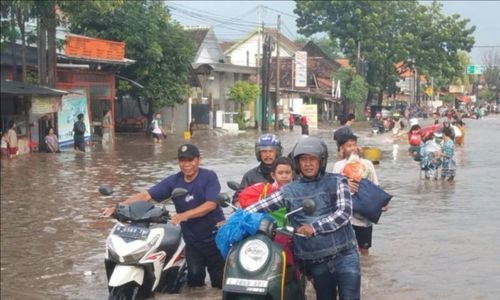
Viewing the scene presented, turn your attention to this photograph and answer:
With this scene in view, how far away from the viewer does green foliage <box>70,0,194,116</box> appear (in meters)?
35.2

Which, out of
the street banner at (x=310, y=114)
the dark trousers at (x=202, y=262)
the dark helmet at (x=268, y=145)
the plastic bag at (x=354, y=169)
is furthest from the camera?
the street banner at (x=310, y=114)

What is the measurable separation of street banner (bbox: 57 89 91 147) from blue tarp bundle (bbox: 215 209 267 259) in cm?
2365

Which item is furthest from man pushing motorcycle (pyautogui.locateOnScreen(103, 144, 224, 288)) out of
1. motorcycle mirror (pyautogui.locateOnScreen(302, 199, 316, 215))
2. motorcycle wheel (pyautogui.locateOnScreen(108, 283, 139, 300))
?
motorcycle mirror (pyautogui.locateOnScreen(302, 199, 316, 215))

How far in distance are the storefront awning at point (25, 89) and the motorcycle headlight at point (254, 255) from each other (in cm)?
A: 1869

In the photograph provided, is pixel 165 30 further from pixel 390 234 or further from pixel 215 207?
pixel 215 207

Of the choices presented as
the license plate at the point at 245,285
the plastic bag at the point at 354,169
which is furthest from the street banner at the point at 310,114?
the license plate at the point at 245,285

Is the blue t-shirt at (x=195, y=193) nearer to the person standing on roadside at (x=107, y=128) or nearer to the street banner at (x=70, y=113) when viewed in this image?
the street banner at (x=70, y=113)

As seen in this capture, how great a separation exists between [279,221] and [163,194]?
1.39 meters

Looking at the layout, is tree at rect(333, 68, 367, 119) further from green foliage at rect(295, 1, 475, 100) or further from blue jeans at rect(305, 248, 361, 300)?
blue jeans at rect(305, 248, 361, 300)

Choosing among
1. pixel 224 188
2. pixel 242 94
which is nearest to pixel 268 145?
pixel 224 188

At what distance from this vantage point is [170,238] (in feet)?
21.7

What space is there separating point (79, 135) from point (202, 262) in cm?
2095

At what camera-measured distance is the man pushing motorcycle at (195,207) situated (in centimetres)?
655

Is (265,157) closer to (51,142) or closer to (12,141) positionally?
(12,141)
